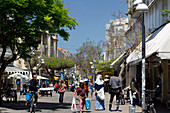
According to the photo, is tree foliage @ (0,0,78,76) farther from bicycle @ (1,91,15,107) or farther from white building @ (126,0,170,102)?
white building @ (126,0,170,102)

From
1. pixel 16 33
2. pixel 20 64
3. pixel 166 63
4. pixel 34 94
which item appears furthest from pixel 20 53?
pixel 20 64

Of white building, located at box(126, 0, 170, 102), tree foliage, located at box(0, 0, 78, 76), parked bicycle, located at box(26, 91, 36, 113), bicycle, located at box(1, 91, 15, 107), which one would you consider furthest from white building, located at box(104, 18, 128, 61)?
parked bicycle, located at box(26, 91, 36, 113)

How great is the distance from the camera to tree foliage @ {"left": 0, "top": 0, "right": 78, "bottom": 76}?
1741 centimetres

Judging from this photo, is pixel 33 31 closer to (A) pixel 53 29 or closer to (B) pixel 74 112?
(A) pixel 53 29

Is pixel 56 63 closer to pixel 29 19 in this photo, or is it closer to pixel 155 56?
pixel 29 19

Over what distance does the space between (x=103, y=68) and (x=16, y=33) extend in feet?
163

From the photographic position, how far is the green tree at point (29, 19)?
685 inches

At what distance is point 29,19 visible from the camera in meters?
18.5

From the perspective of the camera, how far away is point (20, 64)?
65812mm

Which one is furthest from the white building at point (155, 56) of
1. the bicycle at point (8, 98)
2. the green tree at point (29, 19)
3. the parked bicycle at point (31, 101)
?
the bicycle at point (8, 98)

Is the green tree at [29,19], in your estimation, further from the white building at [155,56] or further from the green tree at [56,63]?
the green tree at [56,63]

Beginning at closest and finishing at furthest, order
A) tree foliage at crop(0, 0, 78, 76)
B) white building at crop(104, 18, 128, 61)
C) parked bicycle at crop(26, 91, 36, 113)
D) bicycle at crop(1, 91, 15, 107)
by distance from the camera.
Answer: parked bicycle at crop(26, 91, 36, 113) < tree foliage at crop(0, 0, 78, 76) < bicycle at crop(1, 91, 15, 107) < white building at crop(104, 18, 128, 61)

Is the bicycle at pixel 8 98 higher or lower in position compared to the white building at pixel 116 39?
lower

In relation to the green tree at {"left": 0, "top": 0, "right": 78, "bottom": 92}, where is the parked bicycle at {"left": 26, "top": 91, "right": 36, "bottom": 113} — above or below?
below
